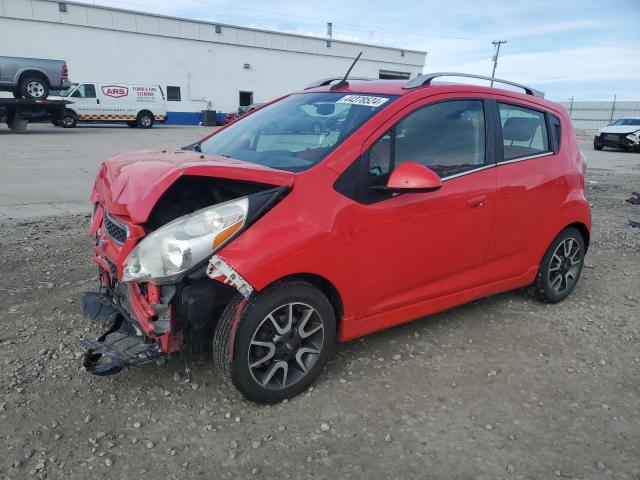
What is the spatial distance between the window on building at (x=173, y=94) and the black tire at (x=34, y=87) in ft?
57.4

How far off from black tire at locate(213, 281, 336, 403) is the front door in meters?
0.36

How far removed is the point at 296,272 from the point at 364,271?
495 millimetres

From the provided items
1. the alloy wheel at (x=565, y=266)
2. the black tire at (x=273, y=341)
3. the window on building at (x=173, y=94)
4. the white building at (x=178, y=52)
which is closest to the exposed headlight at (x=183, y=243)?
the black tire at (x=273, y=341)

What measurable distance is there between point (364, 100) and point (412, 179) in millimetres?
742

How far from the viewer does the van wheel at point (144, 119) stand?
92.6ft

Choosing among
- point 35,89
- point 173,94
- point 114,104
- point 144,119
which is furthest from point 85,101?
point 173,94

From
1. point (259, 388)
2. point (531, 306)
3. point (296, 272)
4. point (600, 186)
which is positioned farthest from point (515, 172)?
point (600, 186)

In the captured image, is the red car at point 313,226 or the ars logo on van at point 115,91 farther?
the ars logo on van at point 115,91

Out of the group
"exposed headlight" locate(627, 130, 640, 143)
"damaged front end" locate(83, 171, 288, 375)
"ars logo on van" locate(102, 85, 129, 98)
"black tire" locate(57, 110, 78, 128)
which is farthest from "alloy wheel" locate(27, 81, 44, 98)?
"exposed headlight" locate(627, 130, 640, 143)

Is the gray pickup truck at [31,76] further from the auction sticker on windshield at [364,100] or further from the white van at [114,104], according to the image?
the auction sticker on windshield at [364,100]

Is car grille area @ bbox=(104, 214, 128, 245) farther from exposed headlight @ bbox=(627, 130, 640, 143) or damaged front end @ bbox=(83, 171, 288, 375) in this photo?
exposed headlight @ bbox=(627, 130, 640, 143)

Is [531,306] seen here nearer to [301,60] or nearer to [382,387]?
[382,387]

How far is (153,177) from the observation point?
2.51 m

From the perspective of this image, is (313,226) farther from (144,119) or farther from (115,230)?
(144,119)
